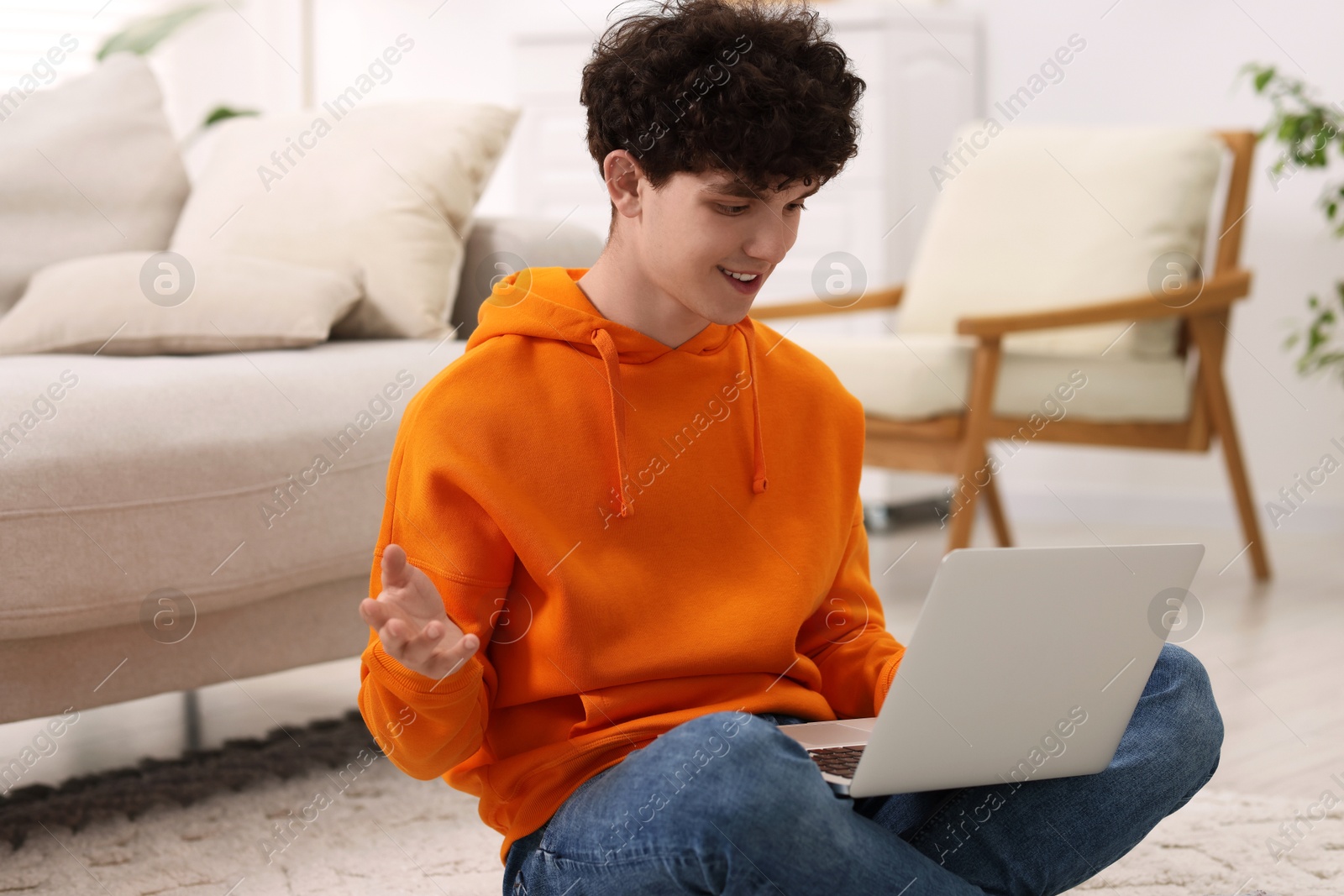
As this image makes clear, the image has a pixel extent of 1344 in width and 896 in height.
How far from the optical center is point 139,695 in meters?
1.40

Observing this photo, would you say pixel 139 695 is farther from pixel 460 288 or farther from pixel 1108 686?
pixel 1108 686

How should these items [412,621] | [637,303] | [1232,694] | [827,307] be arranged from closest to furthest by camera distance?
[412,621], [637,303], [1232,694], [827,307]

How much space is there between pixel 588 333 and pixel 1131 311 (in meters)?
1.71

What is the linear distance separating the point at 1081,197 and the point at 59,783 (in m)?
2.15

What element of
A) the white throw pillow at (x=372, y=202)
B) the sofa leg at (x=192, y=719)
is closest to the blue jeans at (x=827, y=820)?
the sofa leg at (x=192, y=719)

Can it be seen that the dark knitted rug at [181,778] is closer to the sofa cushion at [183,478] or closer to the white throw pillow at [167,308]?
the sofa cushion at [183,478]

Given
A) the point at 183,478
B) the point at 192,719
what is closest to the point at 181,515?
the point at 183,478

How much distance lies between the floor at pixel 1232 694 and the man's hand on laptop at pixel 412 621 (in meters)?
0.95

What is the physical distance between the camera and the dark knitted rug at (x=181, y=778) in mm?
1415

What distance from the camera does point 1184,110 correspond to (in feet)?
10.4

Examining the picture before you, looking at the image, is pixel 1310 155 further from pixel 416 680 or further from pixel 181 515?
pixel 416 680

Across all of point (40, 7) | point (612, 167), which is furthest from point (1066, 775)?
point (40, 7)

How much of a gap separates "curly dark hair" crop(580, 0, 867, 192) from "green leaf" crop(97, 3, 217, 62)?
2.35 meters

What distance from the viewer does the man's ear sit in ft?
3.11
